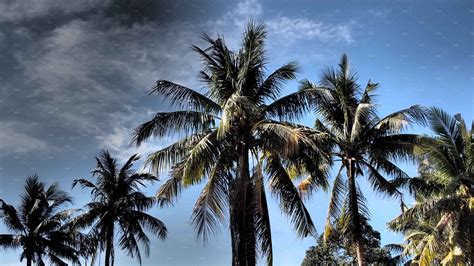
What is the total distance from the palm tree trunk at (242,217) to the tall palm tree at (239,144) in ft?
0.09

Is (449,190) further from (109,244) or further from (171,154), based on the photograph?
(109,244)

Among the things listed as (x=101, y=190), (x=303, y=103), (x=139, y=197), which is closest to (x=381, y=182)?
(x=303, y=103)

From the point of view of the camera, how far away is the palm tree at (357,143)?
19.3 meters

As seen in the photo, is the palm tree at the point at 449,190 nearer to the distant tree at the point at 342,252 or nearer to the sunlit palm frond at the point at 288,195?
the sunlit palm frond at the point at 288,195

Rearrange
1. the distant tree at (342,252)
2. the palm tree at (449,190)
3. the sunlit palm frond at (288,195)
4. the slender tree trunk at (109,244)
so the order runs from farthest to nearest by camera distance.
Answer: the distant tree at (342,252) < the slender tree trunk at (109,244) < the palm tree at (449,190) < the sunlit palm frond at (288,195)

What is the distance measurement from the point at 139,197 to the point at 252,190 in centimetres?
1195

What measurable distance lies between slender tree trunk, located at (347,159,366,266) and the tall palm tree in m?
3.55

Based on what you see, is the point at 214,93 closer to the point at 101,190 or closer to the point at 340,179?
the point at 340,179

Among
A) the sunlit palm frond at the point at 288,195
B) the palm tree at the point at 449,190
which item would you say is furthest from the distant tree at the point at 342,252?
the sunlit palm frond at the point at 288,195

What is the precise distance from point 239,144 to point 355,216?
21.7ft

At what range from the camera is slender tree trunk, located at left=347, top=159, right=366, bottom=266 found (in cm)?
1898

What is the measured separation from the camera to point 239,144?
50.4 feet

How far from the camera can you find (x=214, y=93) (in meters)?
16.2

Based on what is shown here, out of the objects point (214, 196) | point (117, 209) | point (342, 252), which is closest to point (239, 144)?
point (214, 196)
